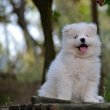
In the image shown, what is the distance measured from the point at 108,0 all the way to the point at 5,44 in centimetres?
1109

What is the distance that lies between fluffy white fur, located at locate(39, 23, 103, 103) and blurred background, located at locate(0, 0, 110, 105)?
3473 millimetres

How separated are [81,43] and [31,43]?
13.0 m

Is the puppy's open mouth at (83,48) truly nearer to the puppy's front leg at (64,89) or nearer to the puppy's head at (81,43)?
the puppy's head at (81,43)

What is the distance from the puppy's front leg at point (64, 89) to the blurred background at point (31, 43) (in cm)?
361

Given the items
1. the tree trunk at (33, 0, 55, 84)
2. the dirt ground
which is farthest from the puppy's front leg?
the dirt ground

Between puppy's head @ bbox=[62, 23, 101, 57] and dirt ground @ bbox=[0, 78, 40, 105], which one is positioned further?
dirt ground @ bbox=[0, 78, 40, 105]

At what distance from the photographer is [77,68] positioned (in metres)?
7.07

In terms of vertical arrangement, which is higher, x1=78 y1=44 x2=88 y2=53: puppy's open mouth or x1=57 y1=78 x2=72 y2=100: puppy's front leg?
x1=78 y1=44 x2=88 y2=53: puppy's open mouth

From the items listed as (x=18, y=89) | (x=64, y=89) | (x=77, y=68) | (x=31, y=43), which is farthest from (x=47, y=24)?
(x=31, y=43)

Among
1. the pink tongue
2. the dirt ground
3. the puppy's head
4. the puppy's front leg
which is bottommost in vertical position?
the dirt ground

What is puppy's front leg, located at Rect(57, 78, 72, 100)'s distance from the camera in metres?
6.94

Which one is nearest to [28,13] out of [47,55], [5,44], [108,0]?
[5,44]

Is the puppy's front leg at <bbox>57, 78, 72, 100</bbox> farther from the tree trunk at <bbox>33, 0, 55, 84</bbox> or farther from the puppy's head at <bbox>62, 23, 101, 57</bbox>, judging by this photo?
the tree trunk at <bbox>33, 0, 55, 84</bbox>

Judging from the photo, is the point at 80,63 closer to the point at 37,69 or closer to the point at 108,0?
the point at 108,0
